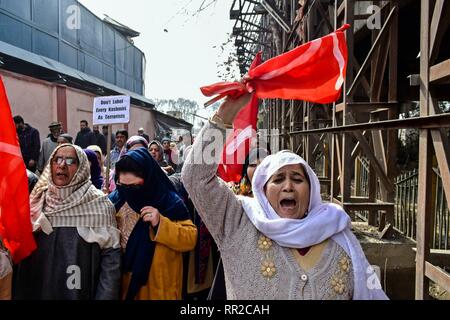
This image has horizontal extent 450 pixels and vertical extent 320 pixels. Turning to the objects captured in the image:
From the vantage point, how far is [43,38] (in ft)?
45.8

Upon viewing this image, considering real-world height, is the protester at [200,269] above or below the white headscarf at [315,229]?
below

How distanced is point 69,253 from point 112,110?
3.39m

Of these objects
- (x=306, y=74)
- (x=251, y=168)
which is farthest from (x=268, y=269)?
(x=251, y=168)

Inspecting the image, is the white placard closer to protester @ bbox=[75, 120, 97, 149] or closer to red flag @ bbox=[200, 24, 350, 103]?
protester @ bbox=[75, 120, 97, 149]

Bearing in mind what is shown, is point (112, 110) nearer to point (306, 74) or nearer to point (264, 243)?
point (306, 74)

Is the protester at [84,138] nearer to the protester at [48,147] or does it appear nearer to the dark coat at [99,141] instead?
the dark coat at [99,141]

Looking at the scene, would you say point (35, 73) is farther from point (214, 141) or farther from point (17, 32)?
point (214, 141)

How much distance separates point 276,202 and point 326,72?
2.22ft

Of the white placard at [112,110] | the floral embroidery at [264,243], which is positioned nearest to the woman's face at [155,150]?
the white placard at [112,110]

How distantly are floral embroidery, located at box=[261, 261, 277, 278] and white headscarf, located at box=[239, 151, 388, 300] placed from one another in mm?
93

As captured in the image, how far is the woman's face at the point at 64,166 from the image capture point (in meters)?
2.28

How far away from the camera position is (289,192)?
1.68m

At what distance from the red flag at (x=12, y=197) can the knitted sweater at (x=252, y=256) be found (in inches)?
37.5
